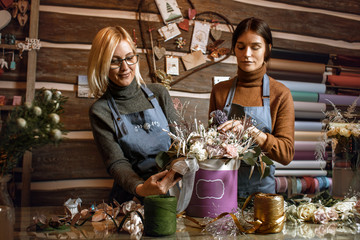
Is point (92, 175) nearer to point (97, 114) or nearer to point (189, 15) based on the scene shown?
point (97, 114)

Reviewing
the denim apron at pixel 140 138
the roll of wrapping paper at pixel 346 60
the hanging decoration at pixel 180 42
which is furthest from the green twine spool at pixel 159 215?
the roll of wrapping paper at pixel 346 60

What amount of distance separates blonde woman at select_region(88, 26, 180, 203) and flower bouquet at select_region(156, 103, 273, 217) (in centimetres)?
44

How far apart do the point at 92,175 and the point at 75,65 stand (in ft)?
3.28

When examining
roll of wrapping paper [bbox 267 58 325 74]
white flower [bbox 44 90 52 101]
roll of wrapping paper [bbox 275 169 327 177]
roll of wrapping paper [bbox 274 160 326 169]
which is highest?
roll of wrapping paper [bbox 267 58 325 74]

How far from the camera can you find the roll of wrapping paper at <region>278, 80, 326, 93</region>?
349 cm

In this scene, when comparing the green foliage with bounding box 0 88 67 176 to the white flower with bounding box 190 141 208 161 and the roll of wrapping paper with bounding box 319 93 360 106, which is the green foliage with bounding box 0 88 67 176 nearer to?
the white flower with bounding box 190 141 208 161

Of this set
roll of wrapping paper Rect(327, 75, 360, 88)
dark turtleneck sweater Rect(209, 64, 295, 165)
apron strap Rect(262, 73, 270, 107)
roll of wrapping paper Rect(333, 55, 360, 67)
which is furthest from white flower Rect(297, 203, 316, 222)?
roll of wrapping paper Rect(333, 55, 360, 67)

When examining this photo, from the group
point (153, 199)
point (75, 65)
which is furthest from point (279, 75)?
point (153, 199)

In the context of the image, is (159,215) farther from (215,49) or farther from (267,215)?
(215,49)

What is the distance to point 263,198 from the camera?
50.0 inches

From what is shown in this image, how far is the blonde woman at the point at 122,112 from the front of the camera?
1.89 metres

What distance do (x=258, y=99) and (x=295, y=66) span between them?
65.5 inches

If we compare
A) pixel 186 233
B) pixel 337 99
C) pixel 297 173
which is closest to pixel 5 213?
pixel 186 233

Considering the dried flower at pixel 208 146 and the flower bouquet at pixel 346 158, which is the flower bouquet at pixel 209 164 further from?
the flower bouquet at pixel 346 158
